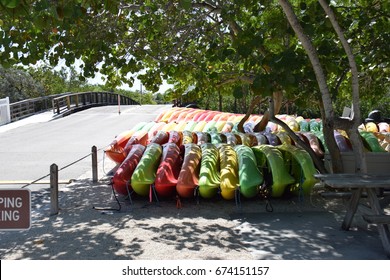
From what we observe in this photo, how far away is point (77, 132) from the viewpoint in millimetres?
18734

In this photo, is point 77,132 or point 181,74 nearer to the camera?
point 181,74

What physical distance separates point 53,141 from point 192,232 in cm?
1135

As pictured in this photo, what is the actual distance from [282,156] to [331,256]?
298 cm

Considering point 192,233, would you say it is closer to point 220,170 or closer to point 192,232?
point 192,232

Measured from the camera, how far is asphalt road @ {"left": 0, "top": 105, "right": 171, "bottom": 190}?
10.7 m

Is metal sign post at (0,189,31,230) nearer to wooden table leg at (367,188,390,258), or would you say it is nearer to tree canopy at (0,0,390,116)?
tree canopy at (0,0,390,116)

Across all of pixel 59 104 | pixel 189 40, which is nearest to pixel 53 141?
pixel 189 40

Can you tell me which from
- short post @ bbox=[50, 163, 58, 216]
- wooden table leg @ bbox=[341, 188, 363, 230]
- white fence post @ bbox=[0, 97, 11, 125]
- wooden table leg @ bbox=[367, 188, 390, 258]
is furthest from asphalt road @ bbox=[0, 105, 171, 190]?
wooden table leg @ bbox=[367, 188, 390, 258]

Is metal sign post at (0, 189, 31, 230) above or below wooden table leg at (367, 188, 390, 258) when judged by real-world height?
above

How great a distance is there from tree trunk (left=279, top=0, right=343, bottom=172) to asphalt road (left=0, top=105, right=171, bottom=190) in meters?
5.82

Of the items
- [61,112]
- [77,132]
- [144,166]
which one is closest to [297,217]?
[144,166]

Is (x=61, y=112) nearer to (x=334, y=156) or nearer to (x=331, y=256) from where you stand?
(x=334, y=156)

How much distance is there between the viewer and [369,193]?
17.5 ft

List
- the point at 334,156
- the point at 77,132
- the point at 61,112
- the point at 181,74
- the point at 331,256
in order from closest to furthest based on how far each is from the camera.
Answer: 1. the point at 331,256
2. the point at 334,156
3. the point at 181,74
4. the point at 77,132
5. the point at 61,112
